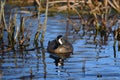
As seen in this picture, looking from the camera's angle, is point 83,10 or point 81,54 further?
point 83,10

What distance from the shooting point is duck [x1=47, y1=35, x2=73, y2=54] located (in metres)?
15.2

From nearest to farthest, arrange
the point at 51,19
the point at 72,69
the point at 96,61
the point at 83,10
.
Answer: the point at 72,69
the point at 96,61
the point at 51,19
the point at 83,10

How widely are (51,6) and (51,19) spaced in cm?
220

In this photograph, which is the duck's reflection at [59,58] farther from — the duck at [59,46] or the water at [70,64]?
the duck at [59,46]

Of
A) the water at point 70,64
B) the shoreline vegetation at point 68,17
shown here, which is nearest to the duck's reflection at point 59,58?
the water at point 70,64

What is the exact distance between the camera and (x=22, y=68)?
12594mm

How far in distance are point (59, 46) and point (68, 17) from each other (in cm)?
610

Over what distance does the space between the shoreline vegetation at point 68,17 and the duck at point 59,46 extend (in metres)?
0.41

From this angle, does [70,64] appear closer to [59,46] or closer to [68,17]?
[59,46]

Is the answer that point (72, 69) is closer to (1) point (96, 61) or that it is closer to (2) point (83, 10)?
(1) point (96, 61)

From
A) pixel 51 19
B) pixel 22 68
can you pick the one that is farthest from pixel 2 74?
pixel 51 19

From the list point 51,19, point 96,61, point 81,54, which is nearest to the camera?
point 96,61

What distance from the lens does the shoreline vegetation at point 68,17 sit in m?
15.2

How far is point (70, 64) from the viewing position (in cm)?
1323
